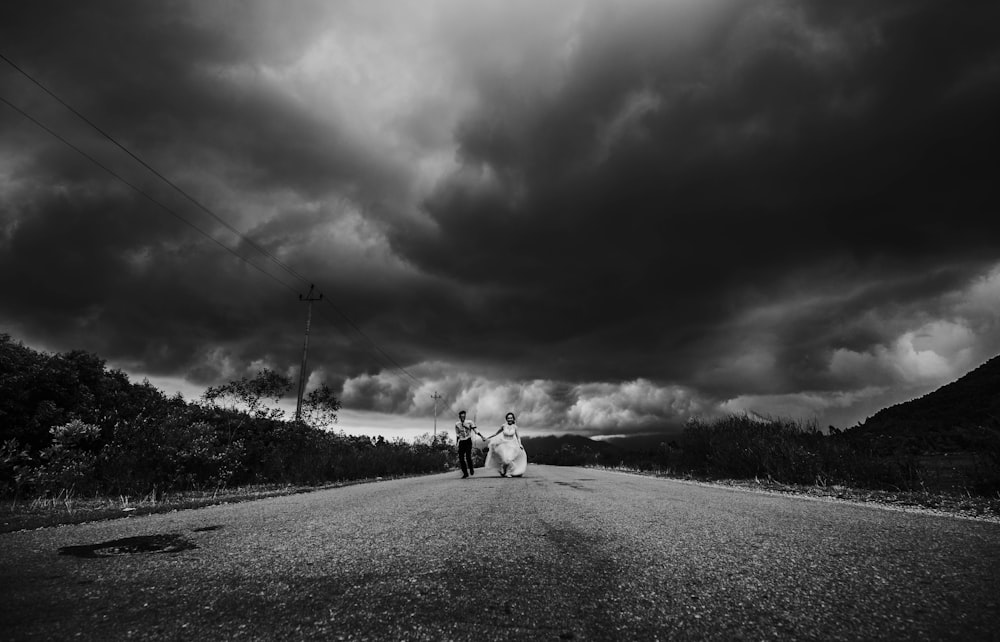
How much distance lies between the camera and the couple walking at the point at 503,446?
1415cm

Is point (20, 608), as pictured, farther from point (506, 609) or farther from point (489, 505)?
point (489, 505)

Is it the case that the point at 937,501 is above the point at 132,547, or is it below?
below

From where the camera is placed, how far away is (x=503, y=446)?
48.1 ft

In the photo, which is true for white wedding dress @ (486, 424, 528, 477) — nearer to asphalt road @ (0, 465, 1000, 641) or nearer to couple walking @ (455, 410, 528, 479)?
couple walking @ (455, 410, 528, 479)

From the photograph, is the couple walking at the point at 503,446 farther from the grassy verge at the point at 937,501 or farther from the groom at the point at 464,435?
the grassy verge at the point at 937,501

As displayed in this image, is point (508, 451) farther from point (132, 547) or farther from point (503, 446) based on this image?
point (132, 547)

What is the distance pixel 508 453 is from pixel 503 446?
35cm

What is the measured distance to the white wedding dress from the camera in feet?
46.7

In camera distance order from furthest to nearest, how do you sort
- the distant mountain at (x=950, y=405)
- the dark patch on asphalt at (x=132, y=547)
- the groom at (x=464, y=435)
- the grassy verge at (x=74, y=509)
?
the distant mountain at (x=950, y=405) < the groom at (x=464, y=435) < the grassy verge at (x=74, y=509) < the dark patch on asphalt at (x=132, y=547)

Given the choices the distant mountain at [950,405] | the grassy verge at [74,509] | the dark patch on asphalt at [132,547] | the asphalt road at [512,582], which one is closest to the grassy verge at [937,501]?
the asphalt road at [512,582]

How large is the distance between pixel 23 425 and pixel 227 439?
4.92m

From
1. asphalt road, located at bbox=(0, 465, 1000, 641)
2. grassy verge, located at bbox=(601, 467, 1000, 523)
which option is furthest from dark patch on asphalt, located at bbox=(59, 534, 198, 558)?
grassy verge, located at bbox=(601, 467, 1000, 523)

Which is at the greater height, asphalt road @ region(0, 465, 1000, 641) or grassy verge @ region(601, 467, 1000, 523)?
asphalt road @ region(0, 465, 1000, 641)

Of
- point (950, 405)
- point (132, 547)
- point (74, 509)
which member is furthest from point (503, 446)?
point (950, 405)
